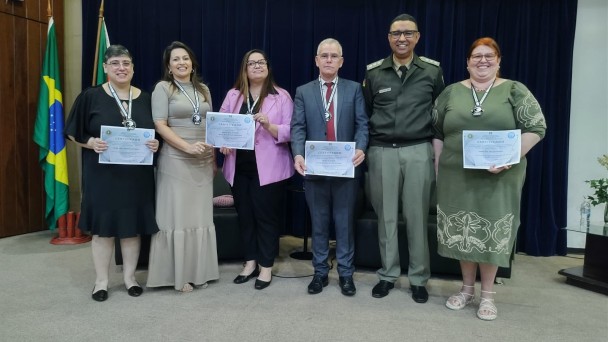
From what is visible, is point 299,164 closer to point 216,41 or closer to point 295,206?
point 295,206

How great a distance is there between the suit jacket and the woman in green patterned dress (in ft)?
1.55

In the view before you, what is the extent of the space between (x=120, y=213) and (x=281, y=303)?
42.0 inches

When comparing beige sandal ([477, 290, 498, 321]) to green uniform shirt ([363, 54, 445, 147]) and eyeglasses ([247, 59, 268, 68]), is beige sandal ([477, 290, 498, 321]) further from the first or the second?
eyeglasses ([247, 59, 268, 68])

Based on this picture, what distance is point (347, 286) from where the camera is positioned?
270 centimetres

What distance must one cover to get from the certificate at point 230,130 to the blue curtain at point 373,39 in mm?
1861

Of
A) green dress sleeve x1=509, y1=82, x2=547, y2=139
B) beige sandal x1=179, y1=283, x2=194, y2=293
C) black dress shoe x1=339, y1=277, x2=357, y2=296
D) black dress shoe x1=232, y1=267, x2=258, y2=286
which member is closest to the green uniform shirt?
green dress sleeve x1=509, y1=82, x2=547, y2=139

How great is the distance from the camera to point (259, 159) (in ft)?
8.86

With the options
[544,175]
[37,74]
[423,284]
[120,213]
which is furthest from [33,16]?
[544,175]

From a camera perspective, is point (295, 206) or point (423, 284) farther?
point (295, 206)

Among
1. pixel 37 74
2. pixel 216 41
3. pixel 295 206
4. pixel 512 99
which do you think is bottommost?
pixel 295 206

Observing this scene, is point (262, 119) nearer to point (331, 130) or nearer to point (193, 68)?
point (331, 130)

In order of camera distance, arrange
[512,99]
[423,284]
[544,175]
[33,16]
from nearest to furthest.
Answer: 1. [512,99]
2. [423,284]
3. [544,175]
4. [33,16]

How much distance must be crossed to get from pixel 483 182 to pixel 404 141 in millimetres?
501

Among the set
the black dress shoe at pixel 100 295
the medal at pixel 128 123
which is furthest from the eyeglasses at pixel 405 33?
the black dress shoe at pixel 100 295
